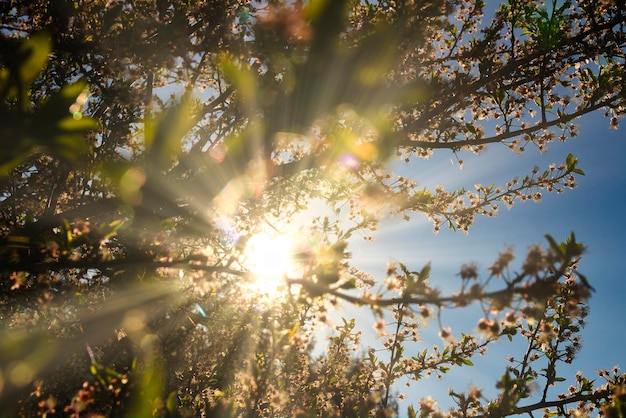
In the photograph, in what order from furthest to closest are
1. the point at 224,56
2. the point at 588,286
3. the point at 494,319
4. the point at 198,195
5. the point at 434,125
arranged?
the point at 434,125 < the point at 198,195 < the point at 224,56 < the point at 494,319 < the point at 588,286

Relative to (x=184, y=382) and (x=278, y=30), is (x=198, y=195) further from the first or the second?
(x=184, y=382)

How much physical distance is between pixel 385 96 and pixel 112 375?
3.91 m

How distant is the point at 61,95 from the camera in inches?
84.5

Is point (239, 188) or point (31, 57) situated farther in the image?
point (239, 188)

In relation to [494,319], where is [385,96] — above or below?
above

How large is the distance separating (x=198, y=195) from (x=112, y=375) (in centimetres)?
223

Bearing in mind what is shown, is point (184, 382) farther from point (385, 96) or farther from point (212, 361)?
point (385, 96)

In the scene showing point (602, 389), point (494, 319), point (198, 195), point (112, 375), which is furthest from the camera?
point (602, 389)

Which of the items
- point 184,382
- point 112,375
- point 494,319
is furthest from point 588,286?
point 184,382

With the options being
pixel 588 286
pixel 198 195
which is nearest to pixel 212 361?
pixel 198 195

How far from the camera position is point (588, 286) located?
175cm

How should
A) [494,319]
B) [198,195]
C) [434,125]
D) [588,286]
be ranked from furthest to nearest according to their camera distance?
1. [434,125]
2. [198,195]
3. [494,319]
4. [588,286]

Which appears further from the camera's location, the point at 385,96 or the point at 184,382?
the point at 184,382

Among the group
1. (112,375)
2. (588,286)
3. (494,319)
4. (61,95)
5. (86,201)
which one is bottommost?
(112,375)
